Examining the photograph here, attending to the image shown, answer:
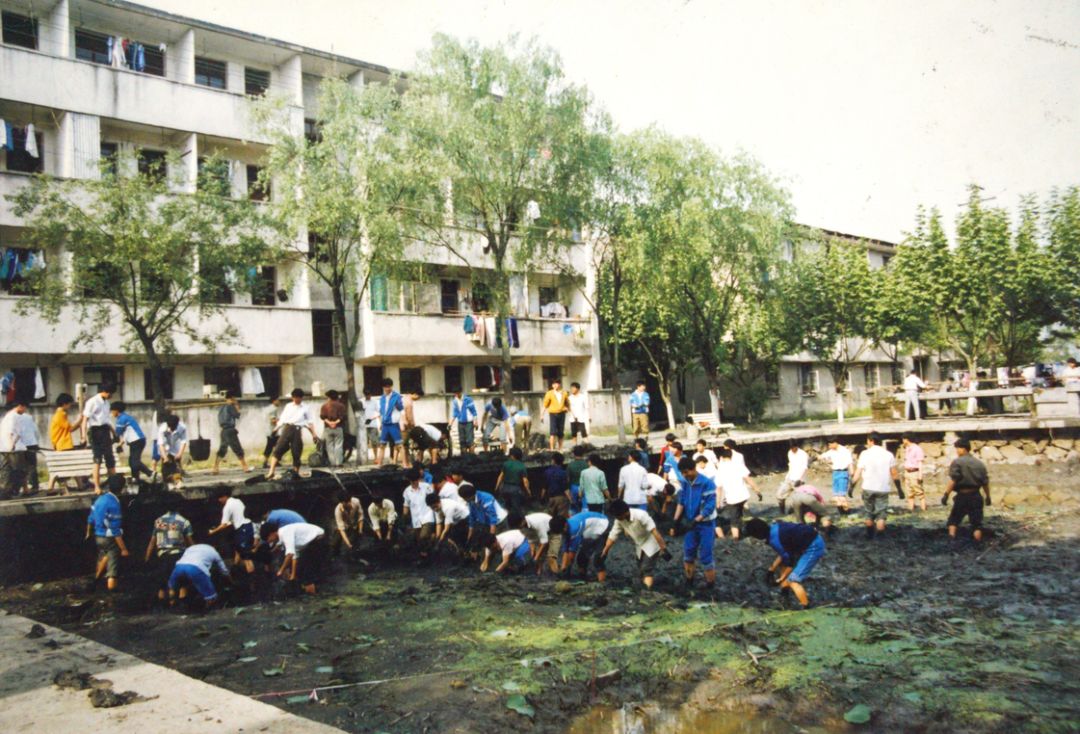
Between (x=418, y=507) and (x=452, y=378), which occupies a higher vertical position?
(x=452, y=378)

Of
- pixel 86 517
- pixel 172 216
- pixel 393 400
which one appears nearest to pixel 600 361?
pixel 393 400

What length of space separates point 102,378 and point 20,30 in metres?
9.32

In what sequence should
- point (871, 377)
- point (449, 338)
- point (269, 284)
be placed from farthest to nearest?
1. point (871, 377)
2. point (449, 338)
3. point (269, 284)

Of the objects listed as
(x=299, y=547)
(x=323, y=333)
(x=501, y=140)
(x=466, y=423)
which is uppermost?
(x=501, y=140)

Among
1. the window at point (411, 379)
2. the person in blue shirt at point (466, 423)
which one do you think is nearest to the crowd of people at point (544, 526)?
the person in blue shirt at point (466, 423)

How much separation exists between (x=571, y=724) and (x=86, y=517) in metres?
10.7

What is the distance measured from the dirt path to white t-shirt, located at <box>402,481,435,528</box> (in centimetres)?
104

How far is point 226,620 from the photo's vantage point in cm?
1030

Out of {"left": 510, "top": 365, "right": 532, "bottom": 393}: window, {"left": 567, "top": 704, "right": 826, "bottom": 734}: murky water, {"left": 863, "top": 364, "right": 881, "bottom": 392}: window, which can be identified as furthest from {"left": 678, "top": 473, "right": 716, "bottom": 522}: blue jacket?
{"left": 863, "top": 364, "right": 881, "bottom": 392}: window

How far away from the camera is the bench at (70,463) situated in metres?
14.2

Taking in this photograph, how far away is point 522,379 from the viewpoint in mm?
31219

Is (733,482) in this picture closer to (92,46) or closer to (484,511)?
(484,511)

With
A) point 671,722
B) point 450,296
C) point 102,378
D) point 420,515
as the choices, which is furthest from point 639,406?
point 671,722

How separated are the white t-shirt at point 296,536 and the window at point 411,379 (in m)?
16.3
